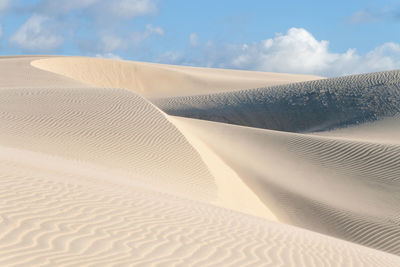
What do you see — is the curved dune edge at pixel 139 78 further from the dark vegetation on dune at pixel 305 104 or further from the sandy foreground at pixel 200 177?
the dark vegetation on dune at pixel 305 104

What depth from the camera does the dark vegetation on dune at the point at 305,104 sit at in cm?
2867

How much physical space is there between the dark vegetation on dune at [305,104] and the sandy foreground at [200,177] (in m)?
0.10

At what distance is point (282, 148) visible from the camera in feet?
65.5

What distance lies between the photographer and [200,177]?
13.5 meters

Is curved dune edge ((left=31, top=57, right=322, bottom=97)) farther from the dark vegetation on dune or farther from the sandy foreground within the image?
the dark vegetation on dune

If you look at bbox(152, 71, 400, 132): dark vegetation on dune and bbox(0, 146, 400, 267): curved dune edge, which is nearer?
bbox(0, 146, 400, 267): curved dune edge

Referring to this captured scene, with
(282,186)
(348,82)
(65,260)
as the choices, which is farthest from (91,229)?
(348,82)

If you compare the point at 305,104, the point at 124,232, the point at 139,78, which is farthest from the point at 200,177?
the point at 139,78

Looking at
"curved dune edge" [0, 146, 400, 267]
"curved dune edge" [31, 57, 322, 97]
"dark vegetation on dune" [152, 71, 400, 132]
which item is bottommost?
"curved dune edge" [0, 146, 400, 267]

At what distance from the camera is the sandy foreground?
5.60 m

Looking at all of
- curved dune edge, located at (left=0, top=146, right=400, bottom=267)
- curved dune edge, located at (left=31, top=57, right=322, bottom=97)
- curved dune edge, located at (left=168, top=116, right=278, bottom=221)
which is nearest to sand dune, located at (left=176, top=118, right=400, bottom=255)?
curved dune edge, located at (left=168, top=116, right=278, bottom=221)

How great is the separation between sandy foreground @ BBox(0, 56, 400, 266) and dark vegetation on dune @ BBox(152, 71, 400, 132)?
0.34ft

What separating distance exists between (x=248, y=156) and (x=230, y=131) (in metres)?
3.51

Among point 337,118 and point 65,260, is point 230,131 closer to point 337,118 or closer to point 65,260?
point 337,118
